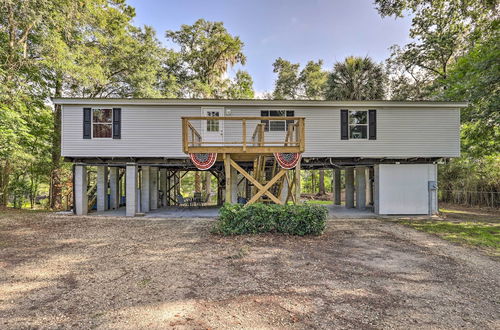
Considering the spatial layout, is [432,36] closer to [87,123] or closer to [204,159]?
[204,159]

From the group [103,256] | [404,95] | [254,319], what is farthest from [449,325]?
[404,95]

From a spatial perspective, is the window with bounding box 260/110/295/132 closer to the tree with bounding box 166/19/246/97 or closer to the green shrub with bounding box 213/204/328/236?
the green shrub with bounding box 213/204/328/236

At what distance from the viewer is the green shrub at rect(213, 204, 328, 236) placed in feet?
24.0

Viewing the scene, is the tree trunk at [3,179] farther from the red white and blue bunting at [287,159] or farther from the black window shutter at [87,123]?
the red white and blue bunting at [287,159]

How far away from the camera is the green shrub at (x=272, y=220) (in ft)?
24.0

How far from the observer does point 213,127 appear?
36.9ft

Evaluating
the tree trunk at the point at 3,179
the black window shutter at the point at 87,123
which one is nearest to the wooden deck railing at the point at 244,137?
the black window shutter at the point at 87,123

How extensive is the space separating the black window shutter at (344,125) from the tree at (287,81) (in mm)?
13848

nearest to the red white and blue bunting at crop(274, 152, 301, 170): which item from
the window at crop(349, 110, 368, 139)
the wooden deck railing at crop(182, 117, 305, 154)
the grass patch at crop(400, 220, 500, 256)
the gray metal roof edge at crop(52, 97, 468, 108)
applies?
the wooden deck railing at crop(182, 117, 305, 154)

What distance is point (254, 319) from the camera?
306 centimetres

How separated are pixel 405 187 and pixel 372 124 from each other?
3.35m

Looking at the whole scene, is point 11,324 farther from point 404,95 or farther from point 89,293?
point 404,95

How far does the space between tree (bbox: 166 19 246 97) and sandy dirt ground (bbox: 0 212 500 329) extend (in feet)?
52.5

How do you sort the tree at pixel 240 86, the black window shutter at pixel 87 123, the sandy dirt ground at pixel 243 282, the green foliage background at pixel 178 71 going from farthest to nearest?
the tree at pixel 240 86, the green foliage background at pixel 178 71, the black window shutter at pixel 87 123, the sandy dirt ground at pixel 243 282
